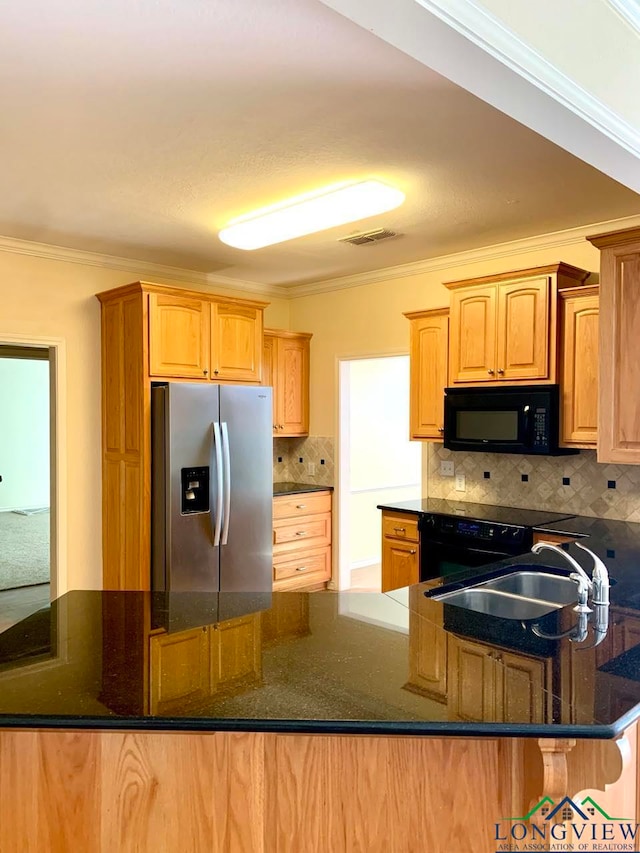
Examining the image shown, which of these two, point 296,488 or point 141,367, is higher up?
point 141,367

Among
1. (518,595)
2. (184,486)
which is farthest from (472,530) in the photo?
(184,486)

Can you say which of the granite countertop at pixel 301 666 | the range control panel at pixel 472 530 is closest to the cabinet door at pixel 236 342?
the range control panel at pixel 472 530

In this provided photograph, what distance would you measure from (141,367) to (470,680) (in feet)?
10.3

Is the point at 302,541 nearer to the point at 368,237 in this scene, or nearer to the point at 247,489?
the point at 247,489

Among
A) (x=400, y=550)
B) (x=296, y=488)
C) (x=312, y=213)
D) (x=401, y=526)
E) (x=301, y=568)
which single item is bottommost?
(x=301, y=568)

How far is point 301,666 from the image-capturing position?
144 cm

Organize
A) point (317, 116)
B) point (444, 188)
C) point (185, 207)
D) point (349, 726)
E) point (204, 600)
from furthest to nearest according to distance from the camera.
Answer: point (185, 207) → point (444, 188) → point (317, 116) → point (204, 600) → point (349, 726)

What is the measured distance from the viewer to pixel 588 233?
12.1ft

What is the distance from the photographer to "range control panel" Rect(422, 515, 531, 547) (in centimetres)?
340

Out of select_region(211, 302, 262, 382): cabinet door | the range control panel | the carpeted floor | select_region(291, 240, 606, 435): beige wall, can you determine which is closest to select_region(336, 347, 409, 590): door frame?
select_region(291, 240, 606, 435): beige wall

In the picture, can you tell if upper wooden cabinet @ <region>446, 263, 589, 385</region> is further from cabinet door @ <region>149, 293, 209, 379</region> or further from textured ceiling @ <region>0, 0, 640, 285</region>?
cabinet door @ <region>149, 293, 209, 379</region>

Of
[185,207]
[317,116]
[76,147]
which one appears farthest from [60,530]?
[317,116]

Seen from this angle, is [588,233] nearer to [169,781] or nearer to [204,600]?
[204,600]

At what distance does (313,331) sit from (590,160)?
12.3 ft
